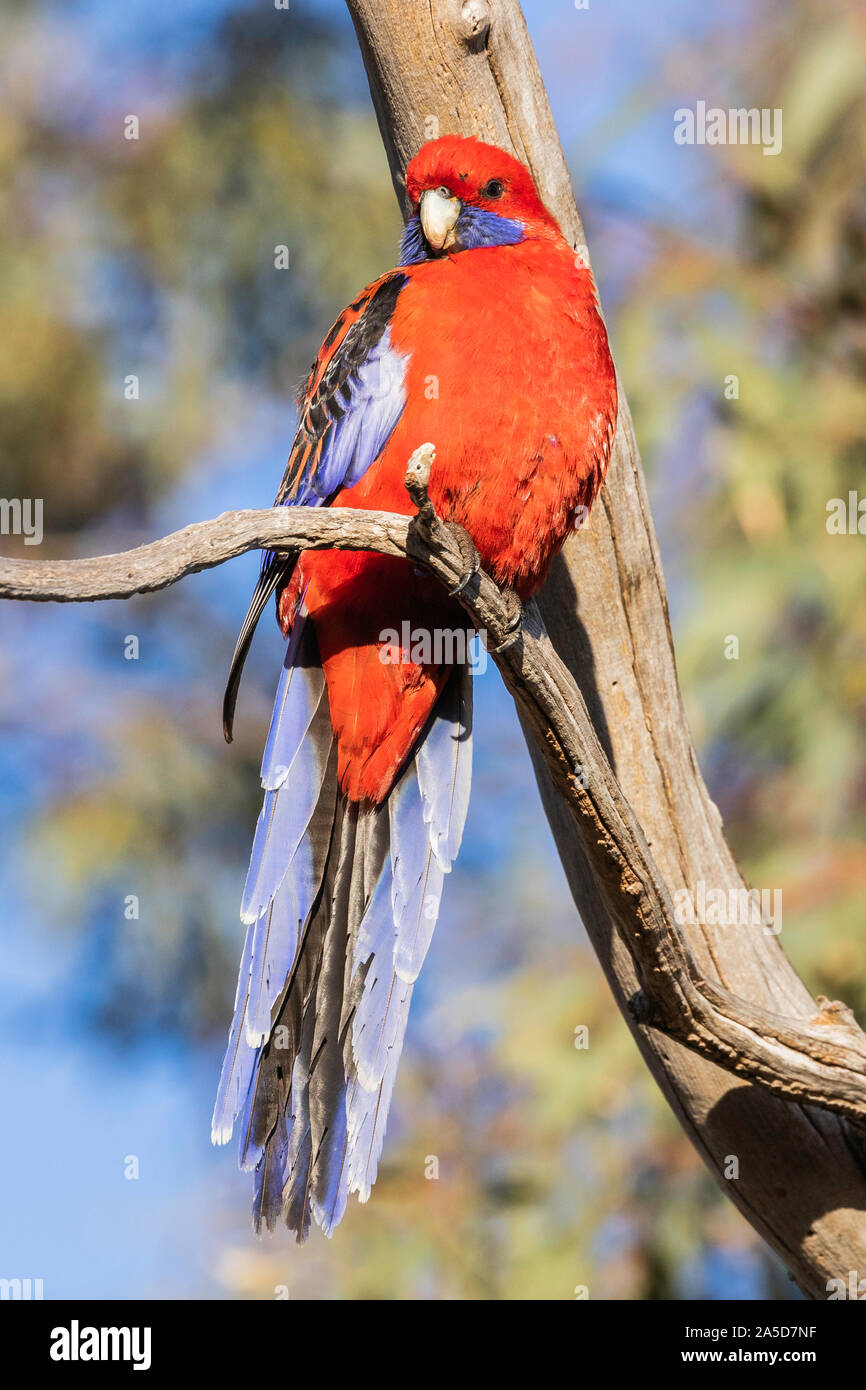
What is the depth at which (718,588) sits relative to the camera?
6500 mm

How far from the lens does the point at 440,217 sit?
3434mm

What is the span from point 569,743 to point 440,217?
1.46 m

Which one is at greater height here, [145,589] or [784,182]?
[784,182]

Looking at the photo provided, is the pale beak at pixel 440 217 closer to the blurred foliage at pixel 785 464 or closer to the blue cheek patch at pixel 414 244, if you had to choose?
the blue cheek patch at pixel 414 244

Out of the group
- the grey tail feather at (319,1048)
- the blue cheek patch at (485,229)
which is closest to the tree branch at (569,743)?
the grey tail feather at (319,1048)

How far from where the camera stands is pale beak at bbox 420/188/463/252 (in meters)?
3.43

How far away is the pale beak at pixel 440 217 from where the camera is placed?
3434 millimetres

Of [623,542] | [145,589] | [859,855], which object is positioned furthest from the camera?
[859,855]

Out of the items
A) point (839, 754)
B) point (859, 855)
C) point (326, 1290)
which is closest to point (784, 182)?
point (839, 754)

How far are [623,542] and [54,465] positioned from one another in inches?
178

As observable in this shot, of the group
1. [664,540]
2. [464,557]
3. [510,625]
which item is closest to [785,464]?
[664,540]

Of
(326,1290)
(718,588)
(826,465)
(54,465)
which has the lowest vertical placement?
(326,1290)

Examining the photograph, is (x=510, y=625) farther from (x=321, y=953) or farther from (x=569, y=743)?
(x=321, y=953)
